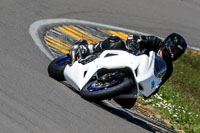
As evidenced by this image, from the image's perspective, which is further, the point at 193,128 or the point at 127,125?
the point at 193,128

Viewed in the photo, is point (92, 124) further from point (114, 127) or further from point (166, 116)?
point (166, 116)

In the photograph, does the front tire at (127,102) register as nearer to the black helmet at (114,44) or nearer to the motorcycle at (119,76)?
the motorcycle at (119,76)

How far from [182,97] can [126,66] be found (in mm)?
3969

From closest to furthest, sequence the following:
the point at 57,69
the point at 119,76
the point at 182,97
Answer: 1. the point at 119,76
2. the point at 57,69
3. the point at 182,97

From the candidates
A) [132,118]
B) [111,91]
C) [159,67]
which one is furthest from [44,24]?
[111,91]

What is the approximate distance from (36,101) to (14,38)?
3447 mm

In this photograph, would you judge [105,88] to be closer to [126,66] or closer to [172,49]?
[126,66]

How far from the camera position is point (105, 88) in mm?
6488

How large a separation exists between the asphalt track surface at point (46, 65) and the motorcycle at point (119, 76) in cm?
25

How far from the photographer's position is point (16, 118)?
5.01 m

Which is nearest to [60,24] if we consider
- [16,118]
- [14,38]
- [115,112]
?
[14,38]

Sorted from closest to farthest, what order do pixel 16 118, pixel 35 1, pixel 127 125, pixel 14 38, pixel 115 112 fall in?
pixel 16 118 < pixel 127 125 < pixel 115 112 < pixel 14 38 < pixel 35 1

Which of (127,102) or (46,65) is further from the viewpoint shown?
(46,65)

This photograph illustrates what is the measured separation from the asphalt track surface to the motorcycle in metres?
0.25
